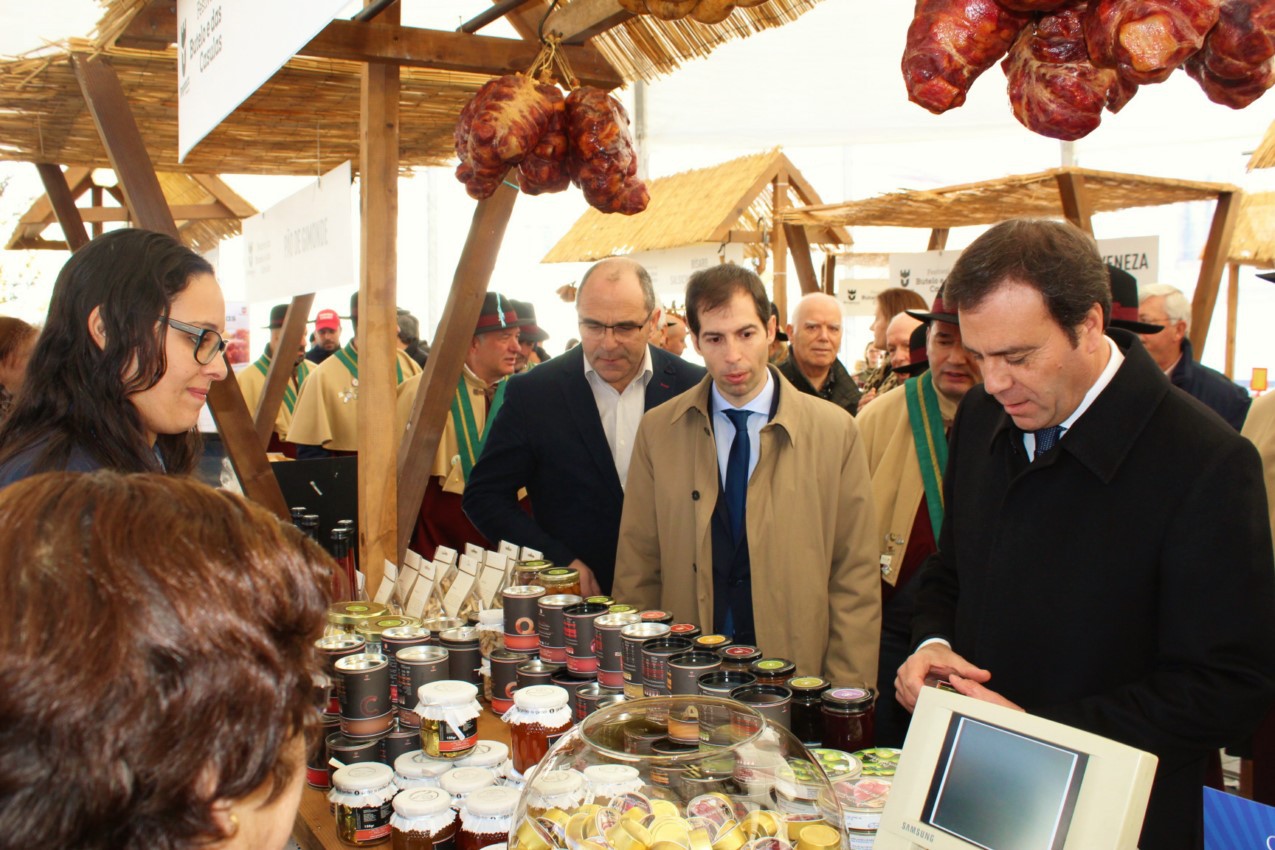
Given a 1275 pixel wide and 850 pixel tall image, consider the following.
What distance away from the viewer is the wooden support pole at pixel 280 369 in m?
5.98

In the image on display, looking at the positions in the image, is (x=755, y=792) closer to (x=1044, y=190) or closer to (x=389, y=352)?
(x=389, y=352)

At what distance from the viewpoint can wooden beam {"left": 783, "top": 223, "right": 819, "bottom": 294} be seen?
7.09 metres

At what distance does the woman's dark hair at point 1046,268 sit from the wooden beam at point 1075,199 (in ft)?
11.1

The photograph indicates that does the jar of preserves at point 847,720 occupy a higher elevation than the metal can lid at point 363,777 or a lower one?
higher

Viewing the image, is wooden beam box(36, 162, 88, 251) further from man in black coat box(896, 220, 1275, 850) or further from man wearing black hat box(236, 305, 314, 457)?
man in black coat box(896, 220, 1275, 850)

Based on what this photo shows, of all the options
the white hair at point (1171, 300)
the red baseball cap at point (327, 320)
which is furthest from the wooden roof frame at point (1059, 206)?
the red baseball cap at point (327, 320)

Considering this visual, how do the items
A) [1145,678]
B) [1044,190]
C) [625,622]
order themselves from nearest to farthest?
[1145,678] < [625,622] < [1044,190]

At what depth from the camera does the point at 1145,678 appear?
1.74m

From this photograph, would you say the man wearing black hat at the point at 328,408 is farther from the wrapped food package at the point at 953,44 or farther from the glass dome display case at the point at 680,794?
the wrapped food package at the point at 953,44

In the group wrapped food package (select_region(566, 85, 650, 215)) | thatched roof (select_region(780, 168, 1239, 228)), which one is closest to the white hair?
thatched roof (select_region(780, 168, 1239, 228))

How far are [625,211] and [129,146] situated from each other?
1.95 meters

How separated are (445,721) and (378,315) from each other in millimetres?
1789

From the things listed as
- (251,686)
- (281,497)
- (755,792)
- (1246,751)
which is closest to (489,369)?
(281,497)

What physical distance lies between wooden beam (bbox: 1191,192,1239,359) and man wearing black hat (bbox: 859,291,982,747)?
354cm
